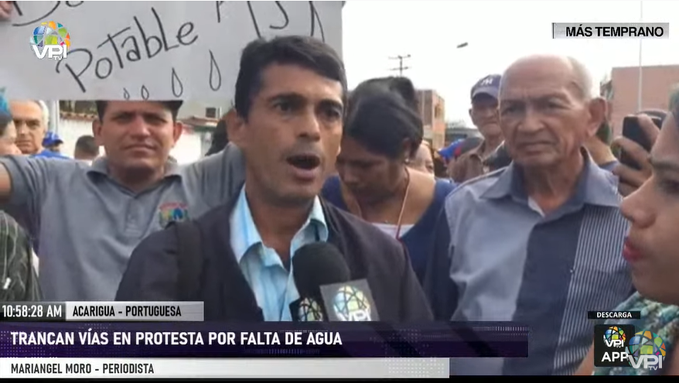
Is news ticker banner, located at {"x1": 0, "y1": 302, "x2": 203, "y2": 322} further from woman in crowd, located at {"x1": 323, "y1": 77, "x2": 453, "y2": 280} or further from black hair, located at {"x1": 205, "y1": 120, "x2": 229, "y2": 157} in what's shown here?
woman in crowd, located at {"x1": 323, "y1": 77, "x2": 453, "y2": 280}

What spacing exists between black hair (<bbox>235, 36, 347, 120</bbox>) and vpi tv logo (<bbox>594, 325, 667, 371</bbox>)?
123cm

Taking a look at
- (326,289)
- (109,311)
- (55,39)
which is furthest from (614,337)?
(55,39)

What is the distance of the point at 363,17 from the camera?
119 inches

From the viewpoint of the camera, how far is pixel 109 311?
313cm

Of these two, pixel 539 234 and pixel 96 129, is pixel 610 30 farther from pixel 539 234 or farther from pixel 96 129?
pixel 96 129

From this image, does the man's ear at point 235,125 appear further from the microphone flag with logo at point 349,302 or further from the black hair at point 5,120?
the black hair at point 5,120

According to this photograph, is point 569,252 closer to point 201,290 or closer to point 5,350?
point 201,290

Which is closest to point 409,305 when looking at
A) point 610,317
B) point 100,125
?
point 610,317

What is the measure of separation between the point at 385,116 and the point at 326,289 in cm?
62

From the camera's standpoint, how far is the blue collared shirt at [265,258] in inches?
121

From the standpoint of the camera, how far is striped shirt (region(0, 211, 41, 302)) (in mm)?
3078

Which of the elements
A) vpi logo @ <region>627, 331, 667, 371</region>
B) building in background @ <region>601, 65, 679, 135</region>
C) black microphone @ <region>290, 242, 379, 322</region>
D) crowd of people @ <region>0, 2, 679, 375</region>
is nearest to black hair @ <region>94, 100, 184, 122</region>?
crowd of people @ <region>0, 2, 679, 375</region>

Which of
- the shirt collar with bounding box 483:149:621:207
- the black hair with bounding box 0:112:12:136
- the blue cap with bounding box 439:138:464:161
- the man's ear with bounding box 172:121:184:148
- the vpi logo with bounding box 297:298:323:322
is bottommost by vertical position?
the vpi logo with bounding box 297:298:323:322

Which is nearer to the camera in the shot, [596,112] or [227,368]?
[596,112]
